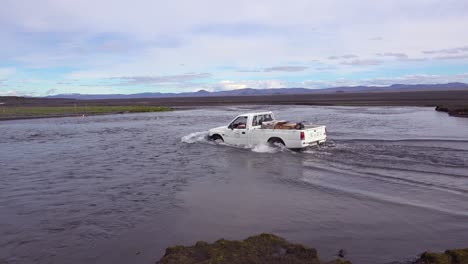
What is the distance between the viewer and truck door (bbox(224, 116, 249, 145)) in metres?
18.6

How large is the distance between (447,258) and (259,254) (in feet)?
8.35

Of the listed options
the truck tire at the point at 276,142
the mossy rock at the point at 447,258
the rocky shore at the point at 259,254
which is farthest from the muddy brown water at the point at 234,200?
the rocky shore at the point at 259,254

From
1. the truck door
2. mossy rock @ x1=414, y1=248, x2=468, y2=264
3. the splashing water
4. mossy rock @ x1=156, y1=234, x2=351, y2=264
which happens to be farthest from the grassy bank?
mossy rock @ x1=414, y1=248, x2=468, y2=264

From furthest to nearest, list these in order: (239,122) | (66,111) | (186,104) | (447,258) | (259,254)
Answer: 1. (186,104)
2. (66,111)
3. (239,122)
4. (259,254)
5. (447,258)

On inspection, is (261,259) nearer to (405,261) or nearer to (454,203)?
(405,261)

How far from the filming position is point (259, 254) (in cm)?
580

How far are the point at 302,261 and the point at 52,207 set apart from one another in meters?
6.94

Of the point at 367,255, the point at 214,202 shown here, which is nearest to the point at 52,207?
the point at 214,202

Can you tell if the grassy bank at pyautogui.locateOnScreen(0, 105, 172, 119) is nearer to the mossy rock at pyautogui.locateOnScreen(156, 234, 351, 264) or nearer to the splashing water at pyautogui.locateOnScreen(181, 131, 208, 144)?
the splashing water at pyautogui.locateOnScreen(181, 131, 208, 144)

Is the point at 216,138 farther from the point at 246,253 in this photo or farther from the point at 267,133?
the point at 246,253

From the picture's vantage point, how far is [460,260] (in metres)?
5.43

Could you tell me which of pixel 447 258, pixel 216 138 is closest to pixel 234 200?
pixel 447 258

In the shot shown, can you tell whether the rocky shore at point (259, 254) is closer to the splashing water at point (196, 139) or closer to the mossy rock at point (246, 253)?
the mossy rock at point (246, 253)

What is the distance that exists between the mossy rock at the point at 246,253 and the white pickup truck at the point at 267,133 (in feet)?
35.3
